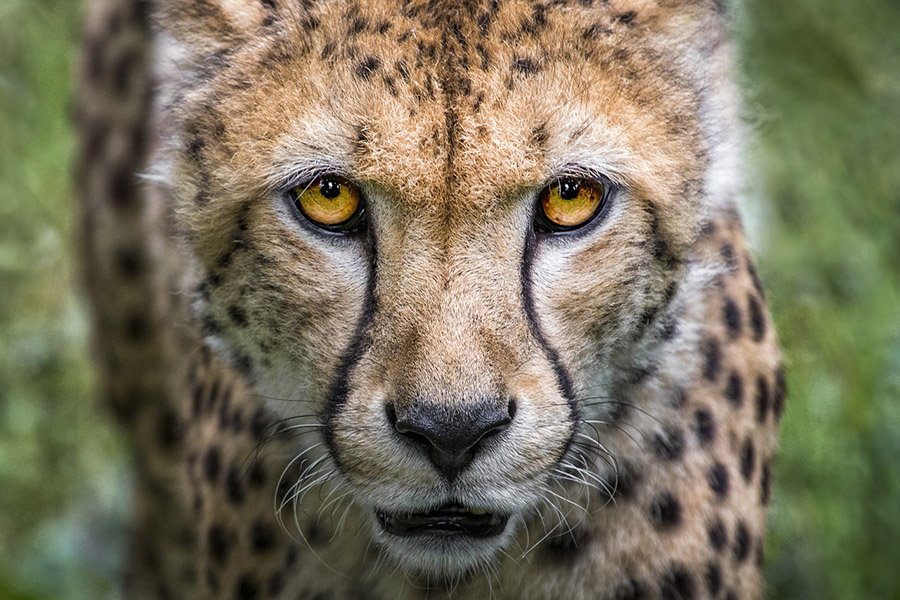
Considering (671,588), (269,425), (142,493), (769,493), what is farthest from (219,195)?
A: (142,493)

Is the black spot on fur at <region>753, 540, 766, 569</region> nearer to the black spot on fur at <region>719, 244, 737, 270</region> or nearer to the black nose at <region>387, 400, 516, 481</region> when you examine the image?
the black spot on fur at <region>719, 244, 737, 270</region>

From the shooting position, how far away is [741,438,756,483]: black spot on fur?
2357 millimetres

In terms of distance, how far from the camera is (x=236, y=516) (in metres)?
2.51

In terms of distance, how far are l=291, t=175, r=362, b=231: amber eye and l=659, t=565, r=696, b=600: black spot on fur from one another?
2.62 ft

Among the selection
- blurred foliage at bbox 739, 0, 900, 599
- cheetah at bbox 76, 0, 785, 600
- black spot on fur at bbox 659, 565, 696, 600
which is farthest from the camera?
blurred foliage at bbox 739, 0, 900, 599

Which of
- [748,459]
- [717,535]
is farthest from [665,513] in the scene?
[748,459]

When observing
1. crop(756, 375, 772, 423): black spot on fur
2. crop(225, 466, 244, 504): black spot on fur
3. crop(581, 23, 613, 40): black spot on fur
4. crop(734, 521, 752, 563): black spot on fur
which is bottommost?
crop(734, 521, 752, 563): black spot on fur

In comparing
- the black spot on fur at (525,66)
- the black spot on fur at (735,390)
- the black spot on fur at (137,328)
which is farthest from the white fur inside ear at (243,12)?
the black spot on fur at (137,328)

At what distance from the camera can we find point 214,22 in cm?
210

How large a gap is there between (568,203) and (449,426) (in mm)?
393

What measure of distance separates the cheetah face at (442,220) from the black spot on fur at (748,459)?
346 millimetres

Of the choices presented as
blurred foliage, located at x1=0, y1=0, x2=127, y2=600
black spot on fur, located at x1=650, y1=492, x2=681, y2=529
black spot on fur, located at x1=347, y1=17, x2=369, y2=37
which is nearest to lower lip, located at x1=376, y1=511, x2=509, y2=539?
black spot on fur, located at x1=650, y1=492, x2=681, y2=529

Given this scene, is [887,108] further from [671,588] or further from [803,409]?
[671,588]

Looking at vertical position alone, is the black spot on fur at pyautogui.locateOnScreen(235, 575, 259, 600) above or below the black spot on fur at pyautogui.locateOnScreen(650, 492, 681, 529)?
below
